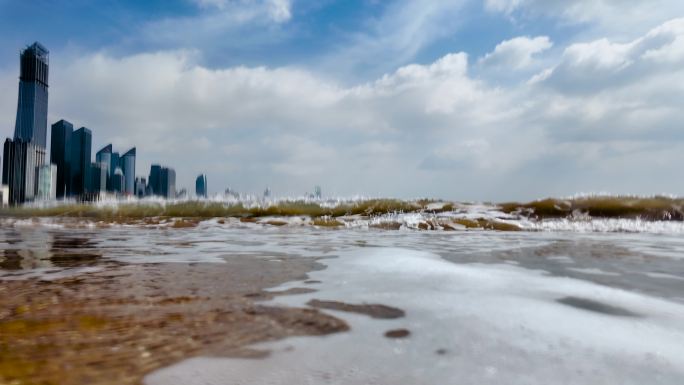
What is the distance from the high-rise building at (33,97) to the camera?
11731 cm

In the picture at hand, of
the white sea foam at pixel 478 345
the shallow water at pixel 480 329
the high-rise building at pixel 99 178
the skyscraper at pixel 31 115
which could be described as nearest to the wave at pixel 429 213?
the shallow water at pixel 480 329

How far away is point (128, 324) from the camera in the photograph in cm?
165

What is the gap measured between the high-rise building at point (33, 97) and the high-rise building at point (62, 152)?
11586 mm

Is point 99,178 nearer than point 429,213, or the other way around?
point 429,213

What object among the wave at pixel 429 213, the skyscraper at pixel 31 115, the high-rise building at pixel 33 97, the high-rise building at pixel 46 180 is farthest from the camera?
the high-rise building at pixel 33 97

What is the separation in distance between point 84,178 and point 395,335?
103m

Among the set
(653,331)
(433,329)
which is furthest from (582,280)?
(433,329)

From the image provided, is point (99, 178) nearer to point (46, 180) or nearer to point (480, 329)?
point (46, 180)

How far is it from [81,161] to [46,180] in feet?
43.7

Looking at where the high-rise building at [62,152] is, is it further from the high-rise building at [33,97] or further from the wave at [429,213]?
the wave at [429,213]

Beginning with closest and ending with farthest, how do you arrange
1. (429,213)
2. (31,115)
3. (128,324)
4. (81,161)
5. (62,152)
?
1. (128,324)
2. (429,213)
3. (81,161)
4. (62,152)
5. (31,115)

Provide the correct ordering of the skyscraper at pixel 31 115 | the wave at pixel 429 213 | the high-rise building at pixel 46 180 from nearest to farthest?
the wave at pixel 429 213
the high-rise building at pixel 46 180
the skyscraper at pixel 31 115

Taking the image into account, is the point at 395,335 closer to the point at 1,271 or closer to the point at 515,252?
the point at 1,271

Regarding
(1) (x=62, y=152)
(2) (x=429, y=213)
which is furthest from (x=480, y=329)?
(1) (x=62, y=152)
